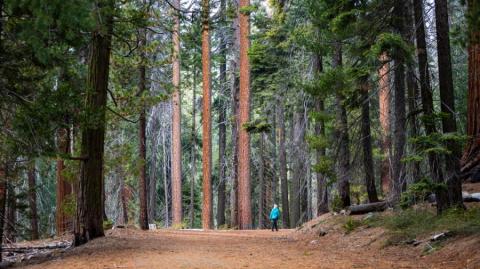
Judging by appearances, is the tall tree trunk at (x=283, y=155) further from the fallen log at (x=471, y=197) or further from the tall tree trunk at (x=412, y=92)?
the fallen log at (x=471, y=197)

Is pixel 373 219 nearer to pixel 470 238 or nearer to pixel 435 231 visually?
pixel 435 231

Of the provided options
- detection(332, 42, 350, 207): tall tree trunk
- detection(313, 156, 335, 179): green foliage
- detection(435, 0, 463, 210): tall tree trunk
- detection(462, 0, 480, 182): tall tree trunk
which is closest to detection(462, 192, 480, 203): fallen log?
detection(435, 0, 463, 210): tall tree trunk

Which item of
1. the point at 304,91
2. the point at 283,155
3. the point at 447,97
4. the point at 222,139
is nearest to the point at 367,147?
the point at 304,91

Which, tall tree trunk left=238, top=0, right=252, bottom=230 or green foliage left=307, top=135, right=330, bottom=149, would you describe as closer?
green foliage left=307, top=135, right=330, bottom=149

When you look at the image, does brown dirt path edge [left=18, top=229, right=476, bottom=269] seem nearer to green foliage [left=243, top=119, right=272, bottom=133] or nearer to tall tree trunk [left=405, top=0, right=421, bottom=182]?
tall tree trunk [left=405, top=0, right=421, bottom=182]

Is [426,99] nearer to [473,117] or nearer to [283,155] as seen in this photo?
[473,117]

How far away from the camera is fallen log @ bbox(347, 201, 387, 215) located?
13.2 metres

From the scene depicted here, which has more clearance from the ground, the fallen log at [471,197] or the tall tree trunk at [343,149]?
the tall tree trunk at [343,149]

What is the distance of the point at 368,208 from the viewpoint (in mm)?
13547

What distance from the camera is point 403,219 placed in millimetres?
10578

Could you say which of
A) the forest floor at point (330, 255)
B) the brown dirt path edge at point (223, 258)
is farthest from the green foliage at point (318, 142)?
the brown dirt path edge at point (223, 258)

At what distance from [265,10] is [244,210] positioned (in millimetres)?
12239

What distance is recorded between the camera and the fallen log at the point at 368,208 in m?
13.2

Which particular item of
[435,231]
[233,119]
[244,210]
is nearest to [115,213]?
[233,119]
